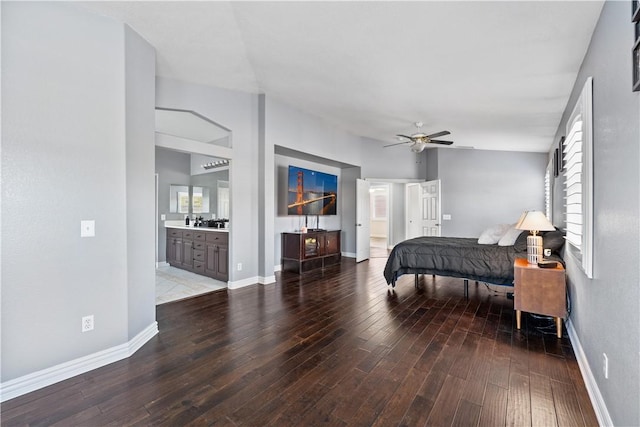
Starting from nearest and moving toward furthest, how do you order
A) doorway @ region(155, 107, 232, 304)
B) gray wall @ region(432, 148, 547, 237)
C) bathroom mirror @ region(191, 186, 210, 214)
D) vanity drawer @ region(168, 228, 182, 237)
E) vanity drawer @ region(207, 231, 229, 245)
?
vanity drawer @ region(207, 231, 229, 245), doorway @ region(155, 107, 232, 304), vanity drawer @ region(168, 228, 182, 237), bathroom mirror @ region(191, 186, 210, 214), gray wall @ region(432, 148, 547, 237)

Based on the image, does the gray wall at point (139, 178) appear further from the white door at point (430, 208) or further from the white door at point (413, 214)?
the white door at point (413, 214)

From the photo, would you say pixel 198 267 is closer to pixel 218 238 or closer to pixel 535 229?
pixel 218 238

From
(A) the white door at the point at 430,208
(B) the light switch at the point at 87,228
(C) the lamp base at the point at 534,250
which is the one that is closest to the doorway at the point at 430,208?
(A) the white door at the point at 430,208

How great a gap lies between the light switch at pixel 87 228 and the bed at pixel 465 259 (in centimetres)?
353

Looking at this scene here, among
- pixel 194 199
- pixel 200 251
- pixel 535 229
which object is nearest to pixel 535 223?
pixel 535 229

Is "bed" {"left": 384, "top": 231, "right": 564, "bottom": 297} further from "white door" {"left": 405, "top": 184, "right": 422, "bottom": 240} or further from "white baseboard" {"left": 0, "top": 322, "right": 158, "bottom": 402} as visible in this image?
"white door" {"left": 405, "top": 184, "right": 422, "bottom": 240}

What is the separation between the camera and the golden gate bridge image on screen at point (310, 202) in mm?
5645

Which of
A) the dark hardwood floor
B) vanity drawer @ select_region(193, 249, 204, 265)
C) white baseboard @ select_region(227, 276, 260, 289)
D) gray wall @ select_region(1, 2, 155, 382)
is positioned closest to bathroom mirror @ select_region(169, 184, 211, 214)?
vanity drawer @ select_region(193, 249, 204, 265)

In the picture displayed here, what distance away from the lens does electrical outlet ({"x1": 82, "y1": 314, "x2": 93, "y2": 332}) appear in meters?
2.22

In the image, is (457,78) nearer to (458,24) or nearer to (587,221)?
(458,24)

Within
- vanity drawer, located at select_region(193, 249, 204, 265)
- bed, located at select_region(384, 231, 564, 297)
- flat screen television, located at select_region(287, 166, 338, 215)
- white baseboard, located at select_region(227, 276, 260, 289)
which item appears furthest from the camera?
flat screen television, located at select_region(287, 166, 338, 215)

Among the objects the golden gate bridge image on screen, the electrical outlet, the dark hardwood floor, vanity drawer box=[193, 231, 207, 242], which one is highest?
the golden gate bridge image on screen

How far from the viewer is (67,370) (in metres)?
2.11

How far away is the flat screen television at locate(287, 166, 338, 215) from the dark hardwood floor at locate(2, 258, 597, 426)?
2.51 metres
